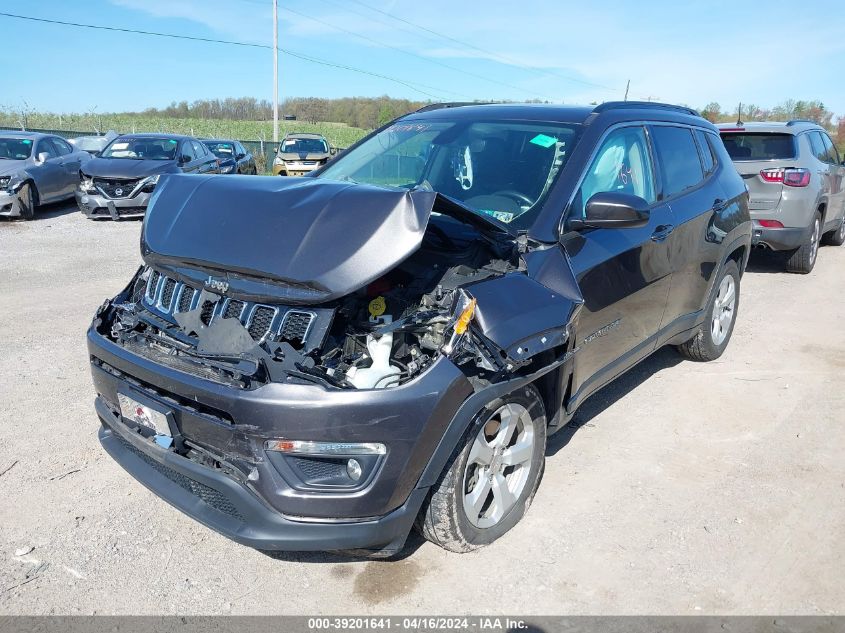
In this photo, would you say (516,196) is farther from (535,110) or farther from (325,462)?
(325,462)

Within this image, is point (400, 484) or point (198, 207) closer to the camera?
point (400, 484)

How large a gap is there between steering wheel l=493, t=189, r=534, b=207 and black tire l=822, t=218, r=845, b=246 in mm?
10011

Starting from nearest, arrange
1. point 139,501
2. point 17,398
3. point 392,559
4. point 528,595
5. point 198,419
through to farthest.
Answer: point 198,419 < point 528,595 < point 392,559 < point 139,501 < point 17,398

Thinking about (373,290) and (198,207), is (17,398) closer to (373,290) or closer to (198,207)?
(198,207)

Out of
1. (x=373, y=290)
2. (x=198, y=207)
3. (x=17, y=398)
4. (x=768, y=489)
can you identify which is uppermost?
(x=198, y=207)

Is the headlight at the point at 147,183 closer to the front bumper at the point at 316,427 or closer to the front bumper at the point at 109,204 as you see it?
the front bumper at the point at 109,204

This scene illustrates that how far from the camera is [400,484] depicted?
2.55m

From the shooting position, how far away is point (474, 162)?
12.7 feet

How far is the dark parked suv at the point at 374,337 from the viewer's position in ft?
8.20

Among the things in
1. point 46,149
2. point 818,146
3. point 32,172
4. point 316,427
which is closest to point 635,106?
point 316,427

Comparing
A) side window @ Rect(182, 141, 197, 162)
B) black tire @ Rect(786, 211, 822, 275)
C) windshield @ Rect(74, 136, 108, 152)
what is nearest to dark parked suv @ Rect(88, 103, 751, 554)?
black tire @ Rect(786, 211, 822, 275)

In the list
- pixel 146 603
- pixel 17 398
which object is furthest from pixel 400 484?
pixel 17 398

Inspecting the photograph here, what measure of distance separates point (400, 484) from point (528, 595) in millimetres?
774

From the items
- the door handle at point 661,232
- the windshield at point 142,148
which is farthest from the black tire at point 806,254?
the windshield at point 142,148
